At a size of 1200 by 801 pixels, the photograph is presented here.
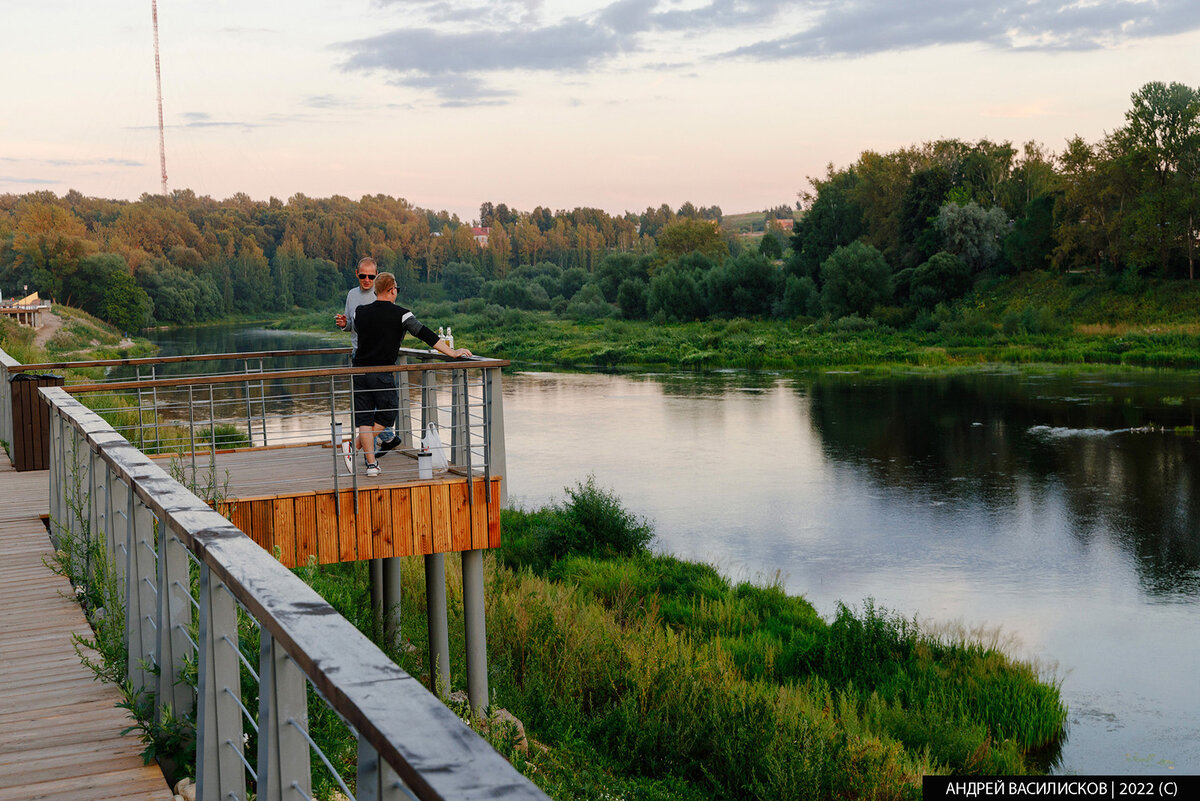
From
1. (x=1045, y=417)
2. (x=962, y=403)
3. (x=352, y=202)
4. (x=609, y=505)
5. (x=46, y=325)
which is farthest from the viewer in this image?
(x=352, y=202)

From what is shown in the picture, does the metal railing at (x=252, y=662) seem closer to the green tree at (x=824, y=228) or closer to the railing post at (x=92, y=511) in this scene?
the railing post at (x=92, y=511)

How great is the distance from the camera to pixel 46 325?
60.4 metres

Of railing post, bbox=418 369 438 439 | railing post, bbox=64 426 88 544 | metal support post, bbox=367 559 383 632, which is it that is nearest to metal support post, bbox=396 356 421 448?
railing post, bbox=418 369 438 439

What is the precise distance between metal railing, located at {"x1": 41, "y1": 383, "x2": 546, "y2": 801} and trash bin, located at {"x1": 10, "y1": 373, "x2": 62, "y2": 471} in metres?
5.63

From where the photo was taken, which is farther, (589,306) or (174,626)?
(589,306)

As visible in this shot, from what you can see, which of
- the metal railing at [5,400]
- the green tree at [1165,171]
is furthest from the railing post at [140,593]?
the green tree at [1165,171]

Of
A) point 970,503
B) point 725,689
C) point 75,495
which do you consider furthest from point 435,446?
point 970,503

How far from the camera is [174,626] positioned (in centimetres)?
329

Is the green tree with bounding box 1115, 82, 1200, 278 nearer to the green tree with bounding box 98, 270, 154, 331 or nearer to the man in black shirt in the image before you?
the man in black shirt

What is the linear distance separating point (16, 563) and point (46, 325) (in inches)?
2412

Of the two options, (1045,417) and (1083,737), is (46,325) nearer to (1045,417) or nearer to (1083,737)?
(1045,417)

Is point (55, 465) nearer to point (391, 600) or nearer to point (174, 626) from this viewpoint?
point (174, 626)

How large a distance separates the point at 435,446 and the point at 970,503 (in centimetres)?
1429

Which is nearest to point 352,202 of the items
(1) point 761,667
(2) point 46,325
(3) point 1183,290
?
(2) point 46,325
